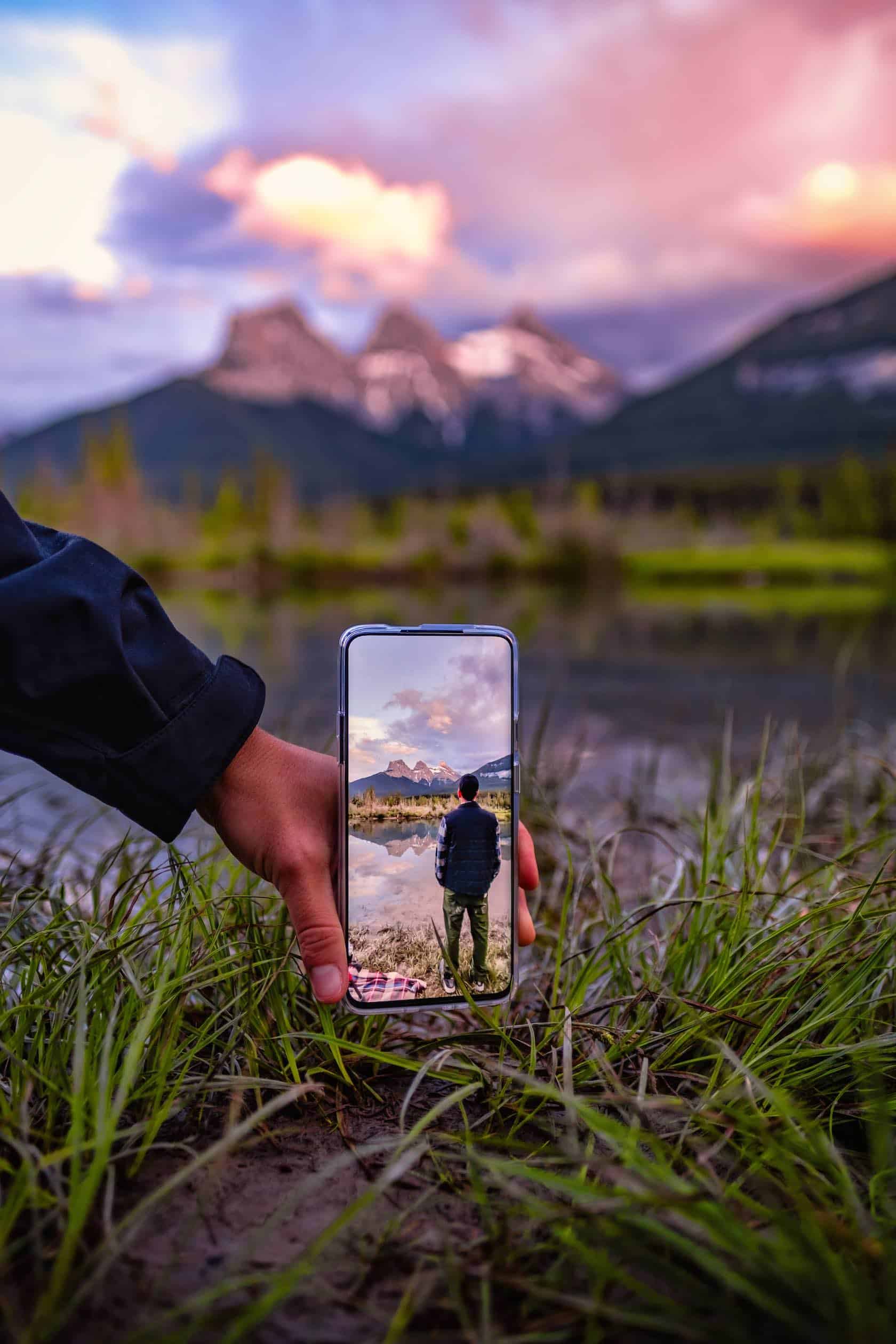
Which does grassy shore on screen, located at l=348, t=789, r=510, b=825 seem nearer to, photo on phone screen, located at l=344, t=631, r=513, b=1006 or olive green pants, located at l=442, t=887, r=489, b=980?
photo on phone screen, located at l=344, t=631, r=513, b=1006

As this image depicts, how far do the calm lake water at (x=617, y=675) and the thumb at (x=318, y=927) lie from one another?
0.09 meters

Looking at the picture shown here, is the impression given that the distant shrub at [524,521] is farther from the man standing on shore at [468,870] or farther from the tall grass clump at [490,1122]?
the man standing on shore at [468,870]

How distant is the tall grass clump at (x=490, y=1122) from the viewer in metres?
0.90

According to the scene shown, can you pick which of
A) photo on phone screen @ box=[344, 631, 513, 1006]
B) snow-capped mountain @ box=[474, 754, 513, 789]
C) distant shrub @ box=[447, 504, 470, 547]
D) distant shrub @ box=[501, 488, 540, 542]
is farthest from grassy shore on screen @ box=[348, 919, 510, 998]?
distant shrub @ box=[501, 488, 540, 542]

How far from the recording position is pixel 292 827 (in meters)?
1.38

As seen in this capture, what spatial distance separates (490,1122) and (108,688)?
817 millimetres

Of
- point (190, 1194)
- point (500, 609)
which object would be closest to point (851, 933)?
point (190, 1194)

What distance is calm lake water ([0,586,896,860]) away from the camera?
420 centimetres

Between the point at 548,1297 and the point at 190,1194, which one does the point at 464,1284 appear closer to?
the point at 548,1297

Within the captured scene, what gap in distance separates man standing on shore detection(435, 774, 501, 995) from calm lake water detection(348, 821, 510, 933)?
0.07 ft

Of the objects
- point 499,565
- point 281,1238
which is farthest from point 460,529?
point 281,1238

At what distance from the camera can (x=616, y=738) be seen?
6.55 m

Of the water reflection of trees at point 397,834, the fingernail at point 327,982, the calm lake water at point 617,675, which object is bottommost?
the calm lake water at point 617,675

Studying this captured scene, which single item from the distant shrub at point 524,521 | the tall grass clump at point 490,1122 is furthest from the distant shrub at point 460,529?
the tall grass clump at point 490,1122
